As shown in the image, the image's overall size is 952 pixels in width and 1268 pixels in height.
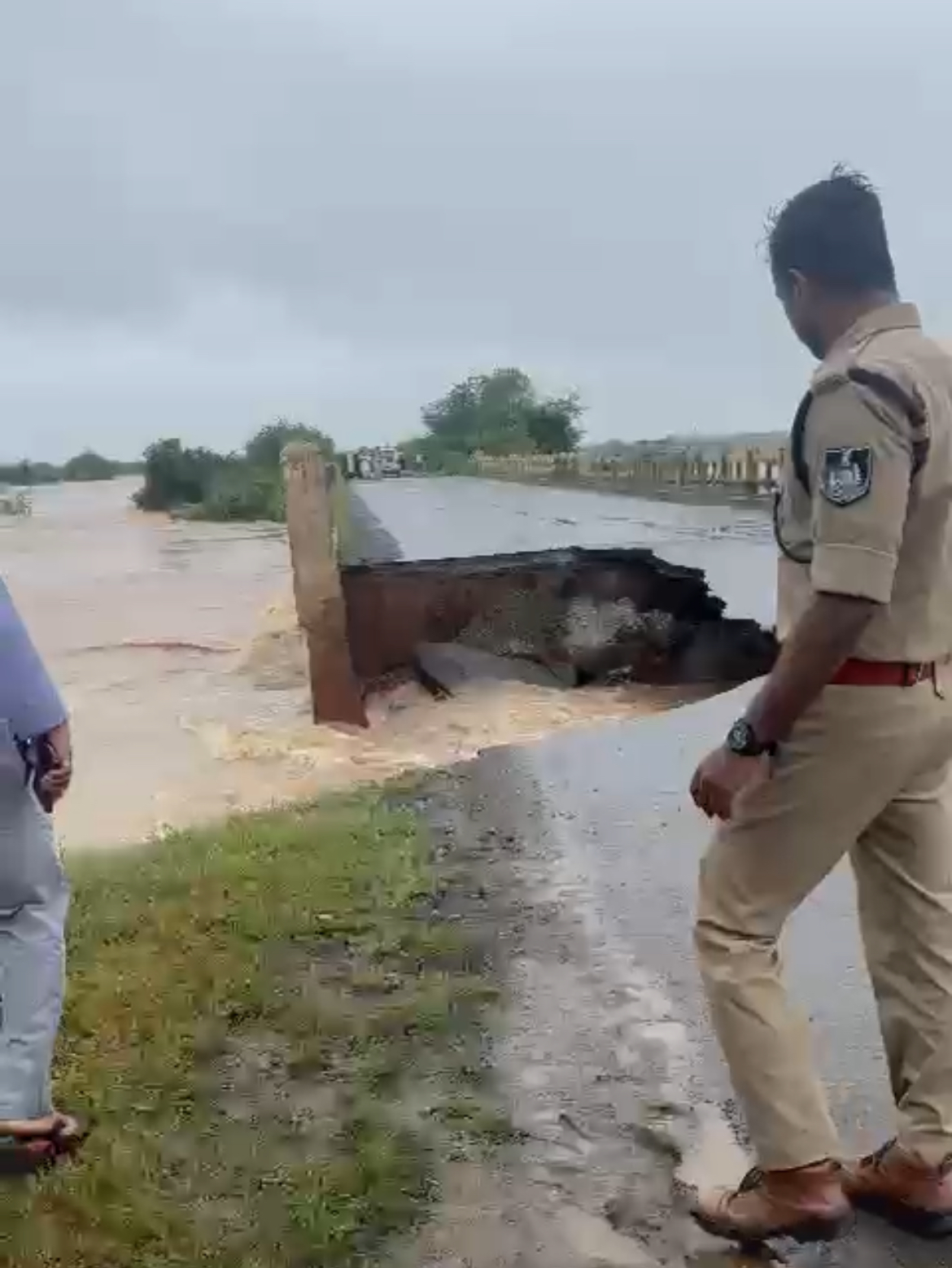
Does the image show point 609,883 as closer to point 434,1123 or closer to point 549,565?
point 434,1123

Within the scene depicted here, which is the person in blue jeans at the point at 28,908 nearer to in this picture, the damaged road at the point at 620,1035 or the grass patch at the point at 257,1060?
the grass patch at the point at 257,1060

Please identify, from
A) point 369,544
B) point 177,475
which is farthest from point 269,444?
point 369,544

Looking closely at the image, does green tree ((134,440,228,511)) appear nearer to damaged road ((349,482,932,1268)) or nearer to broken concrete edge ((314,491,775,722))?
broken concrete edge ((314,491,775,722))

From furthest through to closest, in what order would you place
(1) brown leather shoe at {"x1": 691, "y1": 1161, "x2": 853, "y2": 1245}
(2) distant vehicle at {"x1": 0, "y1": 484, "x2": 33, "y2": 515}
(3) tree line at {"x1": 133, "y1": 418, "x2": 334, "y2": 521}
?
(2) distant vehicle at {"x1": 0, "y1": 484, "x2": 33, "y2": 515} < (3) tree line at {"x1": 133, "y1": 418, "x2": 334, "y2": 521} < (1) brown leather shoe at {"x1": 691, "y1": 1161, "x2": 853, "y2": 1245}

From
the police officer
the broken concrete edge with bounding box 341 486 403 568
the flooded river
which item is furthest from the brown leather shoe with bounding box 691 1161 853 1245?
the broken concrete edge with bounding box 341 486 403 568

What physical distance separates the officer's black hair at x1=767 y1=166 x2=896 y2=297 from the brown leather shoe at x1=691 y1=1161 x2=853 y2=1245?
170cm

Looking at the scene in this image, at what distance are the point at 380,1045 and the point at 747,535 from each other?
58.3 feet

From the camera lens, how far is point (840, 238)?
3.02m

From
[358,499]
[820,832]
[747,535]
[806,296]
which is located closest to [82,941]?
[820,832]

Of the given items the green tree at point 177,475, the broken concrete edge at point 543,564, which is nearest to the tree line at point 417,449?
the green tree at point 177,475

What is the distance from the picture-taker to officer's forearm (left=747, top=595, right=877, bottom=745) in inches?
112

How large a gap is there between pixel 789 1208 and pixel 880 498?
4.59ft

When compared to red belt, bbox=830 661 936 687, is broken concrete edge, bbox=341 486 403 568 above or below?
below

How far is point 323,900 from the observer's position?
5.69m
